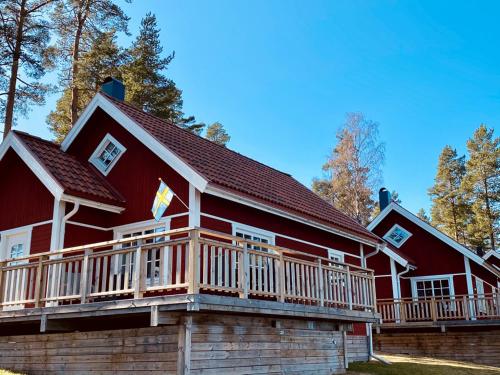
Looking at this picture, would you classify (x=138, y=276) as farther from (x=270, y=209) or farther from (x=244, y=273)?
(x=270, y=209)

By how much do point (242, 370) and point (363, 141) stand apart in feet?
96.1

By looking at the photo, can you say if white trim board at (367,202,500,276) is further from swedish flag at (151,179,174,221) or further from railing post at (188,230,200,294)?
railing post at (188,230,200,294)

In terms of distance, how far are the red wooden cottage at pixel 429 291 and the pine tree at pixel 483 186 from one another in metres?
20.0

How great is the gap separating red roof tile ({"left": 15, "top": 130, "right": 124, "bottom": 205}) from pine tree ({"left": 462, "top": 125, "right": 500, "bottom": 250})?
39.5 meters

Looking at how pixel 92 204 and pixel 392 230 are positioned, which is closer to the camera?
pixel 92 204

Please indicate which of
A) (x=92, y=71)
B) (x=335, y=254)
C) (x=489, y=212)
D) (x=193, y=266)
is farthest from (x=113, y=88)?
(x=489, y=212)

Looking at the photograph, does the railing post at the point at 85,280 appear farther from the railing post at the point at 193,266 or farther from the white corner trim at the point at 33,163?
the white corner trim at the point at 33,163

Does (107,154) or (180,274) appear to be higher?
(107,154)

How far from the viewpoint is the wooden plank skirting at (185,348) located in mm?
9273

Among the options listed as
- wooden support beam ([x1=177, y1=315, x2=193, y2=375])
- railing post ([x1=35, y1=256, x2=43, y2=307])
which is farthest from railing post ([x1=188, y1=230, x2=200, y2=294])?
railing post ([x1=35, y1=256, x2=43, y2=307])

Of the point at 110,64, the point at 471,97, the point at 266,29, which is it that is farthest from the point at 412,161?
the point at 110,64

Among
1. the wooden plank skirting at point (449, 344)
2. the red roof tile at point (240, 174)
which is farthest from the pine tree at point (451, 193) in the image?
the red roof tile at point (240, 174)

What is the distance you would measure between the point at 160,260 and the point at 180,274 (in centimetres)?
50

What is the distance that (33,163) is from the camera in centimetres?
1280
